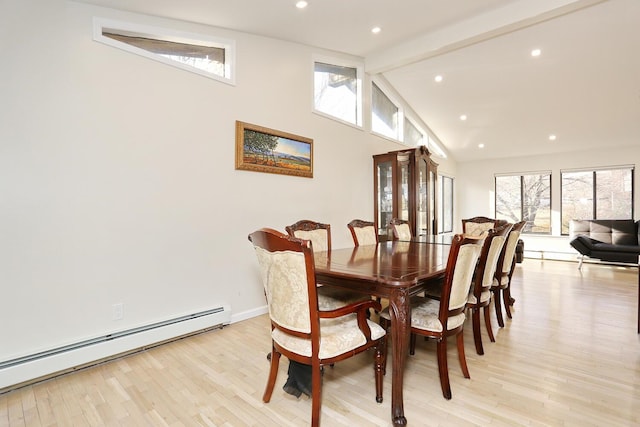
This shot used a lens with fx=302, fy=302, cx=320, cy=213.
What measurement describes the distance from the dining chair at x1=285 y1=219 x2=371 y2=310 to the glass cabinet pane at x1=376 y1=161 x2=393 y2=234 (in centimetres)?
231

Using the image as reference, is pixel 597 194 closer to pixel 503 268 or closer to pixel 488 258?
pixel 503 268

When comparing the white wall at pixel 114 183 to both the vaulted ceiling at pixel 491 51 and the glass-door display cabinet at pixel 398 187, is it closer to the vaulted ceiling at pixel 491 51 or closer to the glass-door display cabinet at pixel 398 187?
the vaulted ceiling at pixel 491 51

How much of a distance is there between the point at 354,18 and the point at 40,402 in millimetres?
4171

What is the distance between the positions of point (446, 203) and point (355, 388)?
6852mm

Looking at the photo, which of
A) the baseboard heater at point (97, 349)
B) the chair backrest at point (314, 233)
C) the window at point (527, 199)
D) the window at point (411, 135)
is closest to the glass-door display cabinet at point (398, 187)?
the window at point (411, 135)

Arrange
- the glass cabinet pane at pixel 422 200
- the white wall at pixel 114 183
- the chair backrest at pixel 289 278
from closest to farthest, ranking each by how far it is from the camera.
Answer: the chair backrest at pixel 289 278
the white wall at pixel 114 183
the glass cabinet pane at pixel 422 200

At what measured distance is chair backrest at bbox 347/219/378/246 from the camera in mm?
3337

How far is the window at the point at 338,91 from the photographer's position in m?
4.21

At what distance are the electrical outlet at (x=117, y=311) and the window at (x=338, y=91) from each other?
312 cm

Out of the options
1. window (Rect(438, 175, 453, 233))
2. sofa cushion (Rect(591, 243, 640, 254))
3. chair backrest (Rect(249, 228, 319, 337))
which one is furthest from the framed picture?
sofa cushion (Rect(591, 243, 640, 254))

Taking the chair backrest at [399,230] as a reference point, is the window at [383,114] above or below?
above

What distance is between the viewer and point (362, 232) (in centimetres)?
340

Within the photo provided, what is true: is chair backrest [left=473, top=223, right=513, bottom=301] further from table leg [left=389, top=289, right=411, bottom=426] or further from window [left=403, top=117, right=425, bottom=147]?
window [left=403, top=117, right=425, bottom=147]

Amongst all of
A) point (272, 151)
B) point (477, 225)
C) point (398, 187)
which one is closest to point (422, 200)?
point (398, 187)
